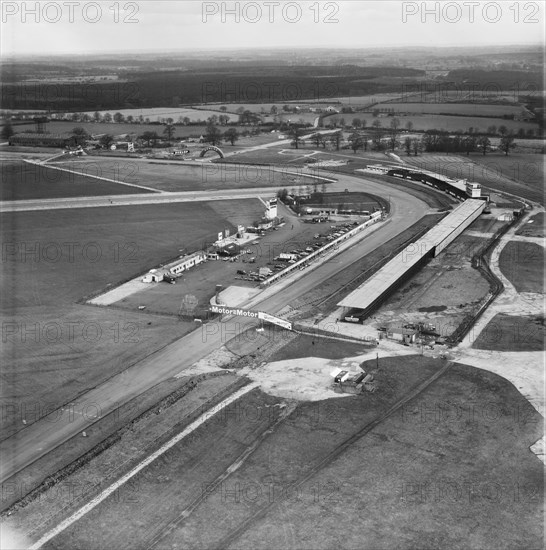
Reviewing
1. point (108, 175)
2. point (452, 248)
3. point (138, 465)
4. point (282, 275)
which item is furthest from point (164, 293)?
point (108, 175)

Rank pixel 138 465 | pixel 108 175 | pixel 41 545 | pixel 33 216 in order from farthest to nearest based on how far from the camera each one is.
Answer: pixel 108 175
pixel 33 216
pixel 138 465
pixel 41 545

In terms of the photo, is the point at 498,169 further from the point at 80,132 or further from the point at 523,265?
the point at 80,132

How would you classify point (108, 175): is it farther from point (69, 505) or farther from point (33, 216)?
point (69, 505)

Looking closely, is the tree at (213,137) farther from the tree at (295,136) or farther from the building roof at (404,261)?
the building roof at (404,261)

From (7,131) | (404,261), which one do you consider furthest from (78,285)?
(7,131)

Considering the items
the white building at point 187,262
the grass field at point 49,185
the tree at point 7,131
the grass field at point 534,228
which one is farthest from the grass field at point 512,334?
the tree at point 7,131

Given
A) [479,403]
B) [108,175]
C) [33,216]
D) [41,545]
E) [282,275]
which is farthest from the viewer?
[108,175]

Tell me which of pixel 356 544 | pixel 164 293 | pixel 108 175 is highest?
pixel 108 175
